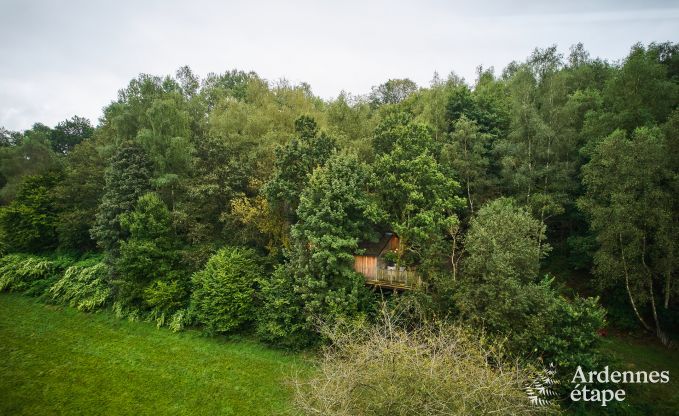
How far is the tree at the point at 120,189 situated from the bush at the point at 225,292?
835 centimetres

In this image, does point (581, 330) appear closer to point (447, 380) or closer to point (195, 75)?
point (447, 380)

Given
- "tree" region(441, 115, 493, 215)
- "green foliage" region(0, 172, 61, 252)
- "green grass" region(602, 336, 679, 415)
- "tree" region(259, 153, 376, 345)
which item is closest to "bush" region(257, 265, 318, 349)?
"tree" region(259, 153, 376, 345)

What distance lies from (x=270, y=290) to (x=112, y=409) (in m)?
8.73

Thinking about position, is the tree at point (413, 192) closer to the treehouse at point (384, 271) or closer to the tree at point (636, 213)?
the treehouse at point (384, 271)

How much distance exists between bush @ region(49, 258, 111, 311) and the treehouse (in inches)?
760

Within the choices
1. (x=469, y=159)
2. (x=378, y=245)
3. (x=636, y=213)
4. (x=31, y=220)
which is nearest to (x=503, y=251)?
(x=636, y=213)

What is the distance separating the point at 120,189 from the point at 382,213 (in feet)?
64.1

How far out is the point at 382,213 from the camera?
19234 mm

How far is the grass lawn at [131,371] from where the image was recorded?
15.3 metres

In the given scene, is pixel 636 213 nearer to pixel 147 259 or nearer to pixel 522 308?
pixel 522 308

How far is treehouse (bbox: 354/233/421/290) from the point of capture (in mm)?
18969

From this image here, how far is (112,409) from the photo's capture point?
1506 cm

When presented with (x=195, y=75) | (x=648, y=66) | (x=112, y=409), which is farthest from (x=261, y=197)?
(x=648, y=66)

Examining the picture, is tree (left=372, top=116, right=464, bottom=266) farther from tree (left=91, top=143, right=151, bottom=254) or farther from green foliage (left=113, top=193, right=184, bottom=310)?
tree (left=91, top=143, right=151, bottom=254)
